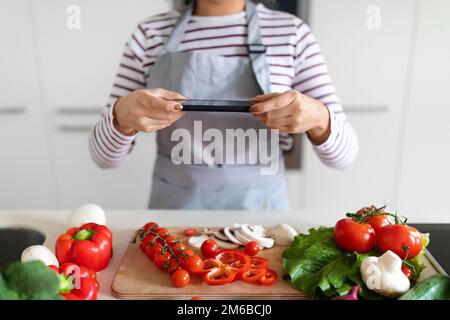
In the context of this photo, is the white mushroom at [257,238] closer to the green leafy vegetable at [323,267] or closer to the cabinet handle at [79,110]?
the green leafy vegetable at [323,267]

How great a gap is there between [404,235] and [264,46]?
46 centimetres

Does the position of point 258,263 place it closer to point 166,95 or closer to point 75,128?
point 166,95

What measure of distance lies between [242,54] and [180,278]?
0.48m

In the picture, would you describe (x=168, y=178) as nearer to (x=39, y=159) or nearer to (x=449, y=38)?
(x=39, y=159)

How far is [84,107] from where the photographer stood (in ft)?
4.79

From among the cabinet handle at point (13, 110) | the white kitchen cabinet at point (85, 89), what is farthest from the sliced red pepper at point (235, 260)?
the cabinet handle at point (13, 110)

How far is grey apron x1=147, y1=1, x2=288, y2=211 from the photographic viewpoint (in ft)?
2.87

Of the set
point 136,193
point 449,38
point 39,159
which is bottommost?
point 136,193

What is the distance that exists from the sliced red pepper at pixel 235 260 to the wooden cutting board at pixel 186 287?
0.07 ft

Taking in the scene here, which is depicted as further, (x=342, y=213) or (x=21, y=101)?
(x=21, y=101)

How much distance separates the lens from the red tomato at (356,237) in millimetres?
607

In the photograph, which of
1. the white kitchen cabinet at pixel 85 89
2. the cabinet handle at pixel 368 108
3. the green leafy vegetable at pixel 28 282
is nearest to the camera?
the green leafy vegetable at pixel 28 282
